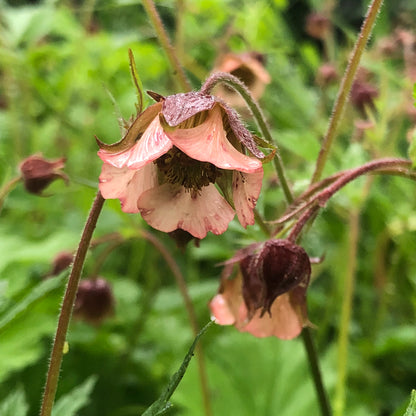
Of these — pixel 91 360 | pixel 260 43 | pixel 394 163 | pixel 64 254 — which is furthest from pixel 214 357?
pixel 260 43

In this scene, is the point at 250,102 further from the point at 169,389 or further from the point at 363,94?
the point at 363,94

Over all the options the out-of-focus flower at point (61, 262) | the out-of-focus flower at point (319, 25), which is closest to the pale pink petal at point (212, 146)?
the out-of-focus flower at point (61, 262)

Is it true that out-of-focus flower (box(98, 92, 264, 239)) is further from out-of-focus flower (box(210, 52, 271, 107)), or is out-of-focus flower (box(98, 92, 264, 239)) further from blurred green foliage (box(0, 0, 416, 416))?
out-of-focus flower (box(210, 52, 271, 107))

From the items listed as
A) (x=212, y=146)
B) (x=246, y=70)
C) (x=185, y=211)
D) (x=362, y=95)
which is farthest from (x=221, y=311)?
(x=362, y=95)

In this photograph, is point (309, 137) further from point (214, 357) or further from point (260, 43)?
point (260, 43)

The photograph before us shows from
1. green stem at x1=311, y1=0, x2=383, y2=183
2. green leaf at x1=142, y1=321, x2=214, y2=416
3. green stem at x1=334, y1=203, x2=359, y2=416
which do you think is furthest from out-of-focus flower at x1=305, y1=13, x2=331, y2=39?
green leaf at x1=142, y1=321, x2=214, y2=416

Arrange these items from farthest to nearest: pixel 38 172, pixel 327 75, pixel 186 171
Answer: pixel 327 75 < pixel 38 172 < pixel 186 171
